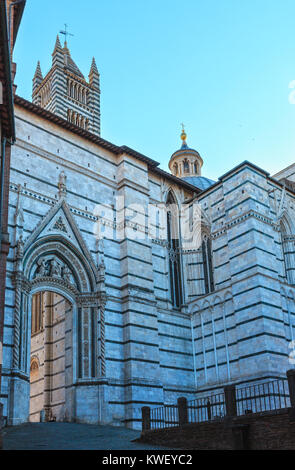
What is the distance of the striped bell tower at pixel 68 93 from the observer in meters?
40.1

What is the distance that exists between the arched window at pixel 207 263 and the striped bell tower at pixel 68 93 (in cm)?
1891

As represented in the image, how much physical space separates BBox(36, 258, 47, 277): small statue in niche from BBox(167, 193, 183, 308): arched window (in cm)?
649

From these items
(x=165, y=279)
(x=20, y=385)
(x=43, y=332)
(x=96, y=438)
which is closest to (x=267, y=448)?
(x=96, y=438)

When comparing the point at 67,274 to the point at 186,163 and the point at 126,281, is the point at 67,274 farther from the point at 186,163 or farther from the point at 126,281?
the point at 186,163

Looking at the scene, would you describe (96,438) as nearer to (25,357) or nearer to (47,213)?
(25,357)

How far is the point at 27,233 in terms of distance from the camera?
1858 centimetres

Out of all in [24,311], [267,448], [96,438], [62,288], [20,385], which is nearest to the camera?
[267,448]

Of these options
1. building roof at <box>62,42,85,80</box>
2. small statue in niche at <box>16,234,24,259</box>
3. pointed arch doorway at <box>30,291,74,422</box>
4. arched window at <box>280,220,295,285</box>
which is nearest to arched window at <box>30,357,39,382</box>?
pointed arch doorway at <box>30,291,74,422</box>

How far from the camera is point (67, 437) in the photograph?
14.5 meters

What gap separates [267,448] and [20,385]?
26.2 feet

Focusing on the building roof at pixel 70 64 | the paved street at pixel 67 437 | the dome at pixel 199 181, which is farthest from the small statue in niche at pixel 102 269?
the building roof at pixel 70 64

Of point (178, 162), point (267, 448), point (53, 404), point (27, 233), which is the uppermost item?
point (178, 162)

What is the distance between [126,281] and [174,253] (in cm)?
421

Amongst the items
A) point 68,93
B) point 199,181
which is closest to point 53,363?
point 199,181
